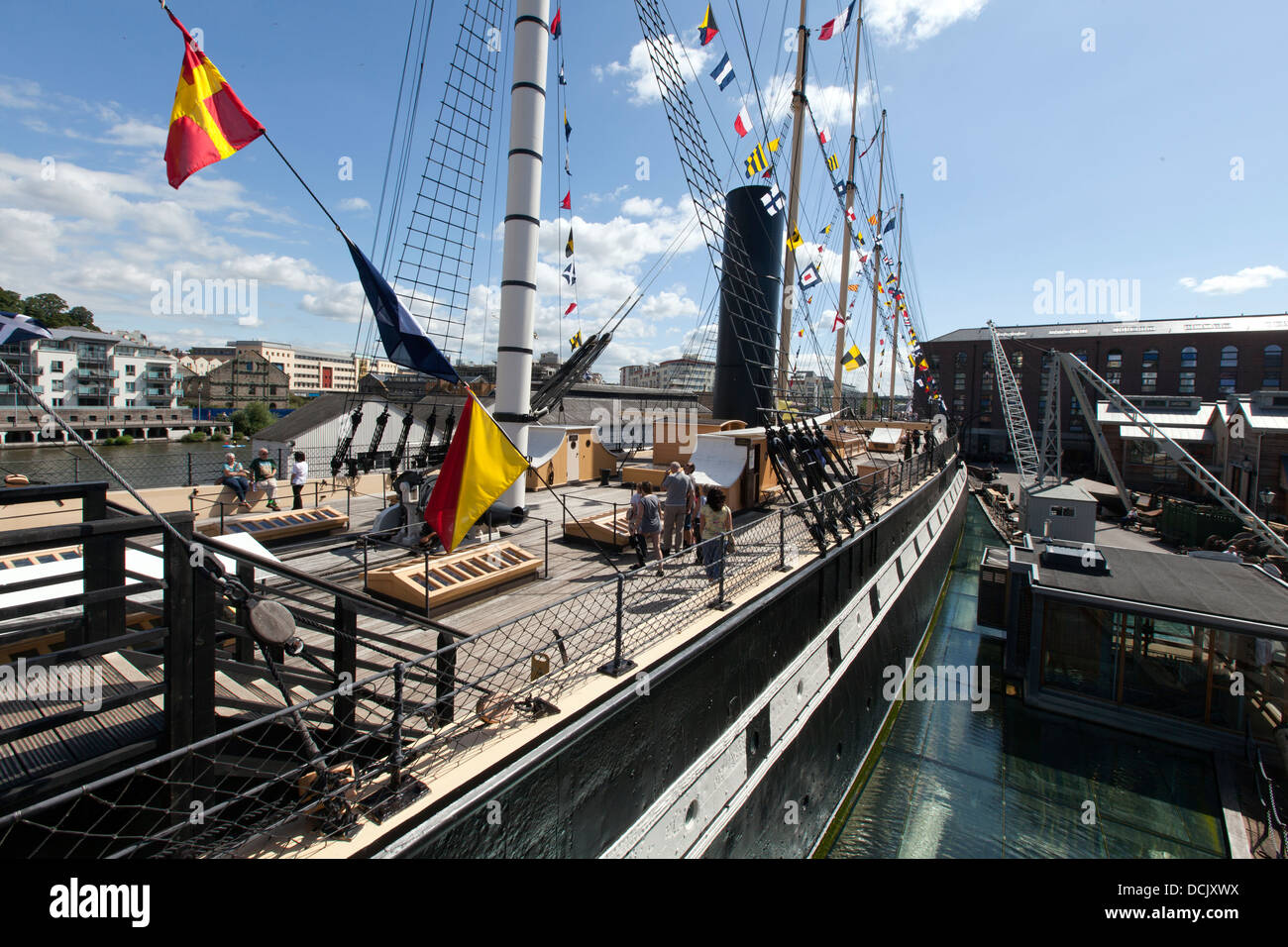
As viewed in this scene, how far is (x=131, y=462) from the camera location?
30.4 metres

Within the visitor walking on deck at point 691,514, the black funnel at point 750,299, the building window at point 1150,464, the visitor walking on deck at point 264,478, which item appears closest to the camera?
the visitor walking on deck at point 691,514

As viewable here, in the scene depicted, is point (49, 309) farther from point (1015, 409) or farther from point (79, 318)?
point (1015, 409)

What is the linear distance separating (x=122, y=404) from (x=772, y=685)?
7521cm

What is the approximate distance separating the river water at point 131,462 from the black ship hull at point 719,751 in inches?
479

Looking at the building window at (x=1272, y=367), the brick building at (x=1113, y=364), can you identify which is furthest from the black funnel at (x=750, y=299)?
the building window at (x=1272, y=367)

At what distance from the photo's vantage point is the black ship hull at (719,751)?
3.28 metres

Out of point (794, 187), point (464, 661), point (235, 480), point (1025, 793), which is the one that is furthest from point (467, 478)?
point (794, 187)

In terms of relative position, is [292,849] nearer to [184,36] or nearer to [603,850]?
[603,850]

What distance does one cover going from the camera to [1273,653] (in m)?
8.59

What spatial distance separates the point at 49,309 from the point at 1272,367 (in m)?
113

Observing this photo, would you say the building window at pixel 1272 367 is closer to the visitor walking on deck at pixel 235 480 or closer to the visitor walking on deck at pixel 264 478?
the visitor walking on deck at pixel 264 478

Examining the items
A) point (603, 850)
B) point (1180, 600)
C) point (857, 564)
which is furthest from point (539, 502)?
point (1180, 600)

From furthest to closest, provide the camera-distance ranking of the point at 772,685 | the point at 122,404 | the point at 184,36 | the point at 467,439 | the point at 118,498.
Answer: the point at 122,404 < the point at 118,498 < the point at 772,685 < the point at 467,439 < the point at 184,36

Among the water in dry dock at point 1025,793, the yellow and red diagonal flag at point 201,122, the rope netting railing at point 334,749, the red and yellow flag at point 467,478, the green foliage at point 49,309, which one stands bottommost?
the water in dry dock at point 1025,793
